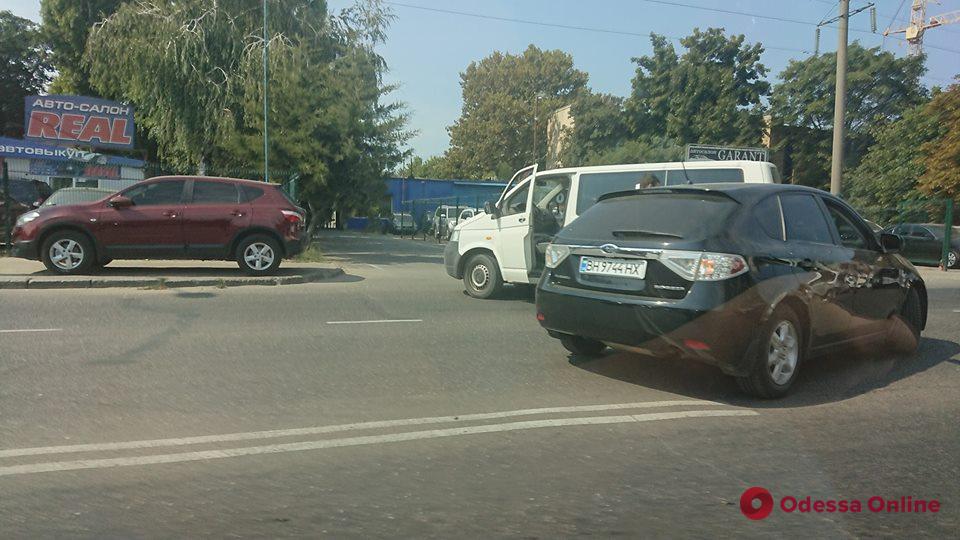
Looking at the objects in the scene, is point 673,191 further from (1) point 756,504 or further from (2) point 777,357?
(1) point 756,504

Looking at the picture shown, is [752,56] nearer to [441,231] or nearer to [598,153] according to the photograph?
[598,153]

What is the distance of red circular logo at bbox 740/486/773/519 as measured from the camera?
11.0 feet

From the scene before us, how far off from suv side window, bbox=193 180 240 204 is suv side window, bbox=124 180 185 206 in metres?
0.26

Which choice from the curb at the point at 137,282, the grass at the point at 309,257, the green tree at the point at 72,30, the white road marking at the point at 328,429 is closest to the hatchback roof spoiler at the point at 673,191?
the white road marking at the point at 328,429

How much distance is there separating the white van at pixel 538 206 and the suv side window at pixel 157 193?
5.13 metres

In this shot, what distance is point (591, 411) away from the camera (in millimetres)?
4965

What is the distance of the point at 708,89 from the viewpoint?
1610 inches

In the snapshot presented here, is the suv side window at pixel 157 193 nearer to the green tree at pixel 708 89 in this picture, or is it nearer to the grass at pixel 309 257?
the grass at pixel 309 257

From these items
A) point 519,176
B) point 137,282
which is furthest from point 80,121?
point 519,176

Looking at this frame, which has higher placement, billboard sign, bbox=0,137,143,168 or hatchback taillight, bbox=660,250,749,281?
billboard sign, bbox=0,137,143,168

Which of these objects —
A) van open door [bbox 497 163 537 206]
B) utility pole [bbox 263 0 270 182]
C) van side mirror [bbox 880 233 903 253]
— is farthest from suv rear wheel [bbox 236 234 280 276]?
van side mirror [bbox 880 233 903 253]

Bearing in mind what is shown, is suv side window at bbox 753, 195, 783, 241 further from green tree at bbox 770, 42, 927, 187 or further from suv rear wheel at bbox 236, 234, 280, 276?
green tree at bbox 770, 42, 927, 187

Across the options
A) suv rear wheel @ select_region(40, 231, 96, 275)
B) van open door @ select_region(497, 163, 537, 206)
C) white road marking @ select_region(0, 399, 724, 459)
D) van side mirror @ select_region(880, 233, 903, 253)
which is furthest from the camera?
suv rear wheel @ select_region(40, 231, 96, 275)

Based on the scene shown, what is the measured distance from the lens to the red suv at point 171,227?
11.9 metres
